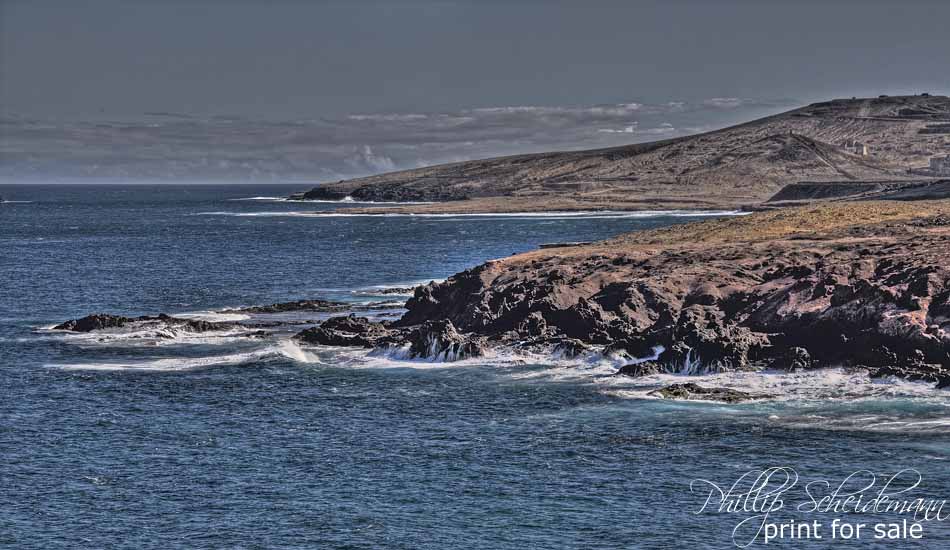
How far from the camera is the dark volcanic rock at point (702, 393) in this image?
5356cm

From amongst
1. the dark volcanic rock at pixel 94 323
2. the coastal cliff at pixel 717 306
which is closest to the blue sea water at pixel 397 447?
the coastal cliff at pixel 717 306

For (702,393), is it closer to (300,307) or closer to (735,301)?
(735,301)

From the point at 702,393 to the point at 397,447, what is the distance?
15.1 metres

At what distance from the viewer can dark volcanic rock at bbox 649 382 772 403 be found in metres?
53.6

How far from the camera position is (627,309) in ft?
228

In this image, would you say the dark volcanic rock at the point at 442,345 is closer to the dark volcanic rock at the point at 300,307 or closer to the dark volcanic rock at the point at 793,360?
the dark volcanic rock at the point at 793,360

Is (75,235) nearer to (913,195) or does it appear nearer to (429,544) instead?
(913,195)

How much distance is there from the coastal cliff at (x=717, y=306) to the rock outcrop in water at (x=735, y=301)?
8 centimetres

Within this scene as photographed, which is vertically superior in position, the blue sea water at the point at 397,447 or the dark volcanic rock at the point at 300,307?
the dark volcanic rock at the point at 300,307

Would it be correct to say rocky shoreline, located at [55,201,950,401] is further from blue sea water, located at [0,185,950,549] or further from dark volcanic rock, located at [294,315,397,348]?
blue sea water, located at [0,185,950,549]

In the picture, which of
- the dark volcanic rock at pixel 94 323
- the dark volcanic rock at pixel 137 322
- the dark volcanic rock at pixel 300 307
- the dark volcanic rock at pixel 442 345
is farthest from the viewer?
the dark volcanic rock at pixel 300 307

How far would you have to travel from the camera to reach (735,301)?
227ft

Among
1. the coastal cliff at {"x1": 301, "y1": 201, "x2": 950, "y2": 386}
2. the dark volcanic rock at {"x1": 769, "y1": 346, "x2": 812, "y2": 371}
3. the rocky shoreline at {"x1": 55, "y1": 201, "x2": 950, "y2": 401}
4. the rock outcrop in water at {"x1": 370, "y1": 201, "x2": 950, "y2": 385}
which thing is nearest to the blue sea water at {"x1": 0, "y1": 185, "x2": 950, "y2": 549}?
the dark volcanic rock at {"x1": 769, "y1": 346, "x2": 812, "y2": 371}

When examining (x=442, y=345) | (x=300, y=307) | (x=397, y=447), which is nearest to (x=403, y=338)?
(x=442, y=345)
